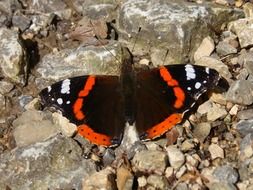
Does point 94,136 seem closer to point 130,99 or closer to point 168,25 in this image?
point 130,99

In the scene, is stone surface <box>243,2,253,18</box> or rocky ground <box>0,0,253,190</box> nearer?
rocky ground <box>0,0,253,190</box>

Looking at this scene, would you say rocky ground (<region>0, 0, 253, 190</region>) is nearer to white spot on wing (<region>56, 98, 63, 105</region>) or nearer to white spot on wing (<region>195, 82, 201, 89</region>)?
white spot on wing (<region>56, 98, 63, 105</region>)

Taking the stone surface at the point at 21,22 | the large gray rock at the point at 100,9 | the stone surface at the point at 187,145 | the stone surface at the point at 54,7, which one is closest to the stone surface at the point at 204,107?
the stone surface at the point at 187,145

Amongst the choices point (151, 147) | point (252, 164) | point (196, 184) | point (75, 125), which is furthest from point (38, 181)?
point (252, 164)

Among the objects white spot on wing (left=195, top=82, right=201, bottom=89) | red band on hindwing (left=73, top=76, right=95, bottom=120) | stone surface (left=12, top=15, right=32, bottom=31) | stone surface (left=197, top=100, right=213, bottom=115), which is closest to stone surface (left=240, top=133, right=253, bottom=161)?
stone surface (left=197, top=100, right=213, bottom=115)

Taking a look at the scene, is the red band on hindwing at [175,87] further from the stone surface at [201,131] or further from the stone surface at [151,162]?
the stone surface at [151,162]

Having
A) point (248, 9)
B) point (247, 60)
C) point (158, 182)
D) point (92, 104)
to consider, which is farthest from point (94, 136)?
point (248, 9)

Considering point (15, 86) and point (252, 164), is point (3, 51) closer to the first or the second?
point (15, 86)
